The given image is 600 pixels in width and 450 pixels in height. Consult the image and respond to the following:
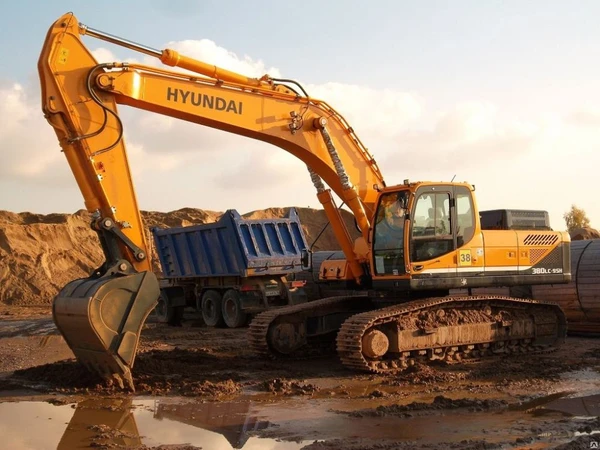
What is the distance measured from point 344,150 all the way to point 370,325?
284 centimetres

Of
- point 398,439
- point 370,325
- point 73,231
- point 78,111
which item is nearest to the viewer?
point 398,439

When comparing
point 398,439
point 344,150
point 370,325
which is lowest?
point 398,439

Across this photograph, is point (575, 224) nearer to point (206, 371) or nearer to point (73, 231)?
point (73, 231)

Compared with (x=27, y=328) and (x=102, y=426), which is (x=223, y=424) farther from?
(x=27, y=328)

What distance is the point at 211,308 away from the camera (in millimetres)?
18938

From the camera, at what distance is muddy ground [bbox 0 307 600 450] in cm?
721

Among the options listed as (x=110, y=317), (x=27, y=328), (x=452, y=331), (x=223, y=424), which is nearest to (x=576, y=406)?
(x=452, y=331)

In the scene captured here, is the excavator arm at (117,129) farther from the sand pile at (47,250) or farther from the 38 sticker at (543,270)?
the sand pile at (47,250)

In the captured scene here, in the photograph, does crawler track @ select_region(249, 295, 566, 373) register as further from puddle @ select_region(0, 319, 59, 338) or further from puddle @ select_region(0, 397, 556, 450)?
puddle @ select_region(0, 319, 59, 338)

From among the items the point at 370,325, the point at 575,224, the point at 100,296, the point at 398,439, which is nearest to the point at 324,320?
the point at 370,325

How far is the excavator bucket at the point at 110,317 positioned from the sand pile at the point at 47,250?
72.7 feet

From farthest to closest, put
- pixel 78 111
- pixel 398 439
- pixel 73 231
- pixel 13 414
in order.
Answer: pixel 73 231, pixel 78 111, pixel 13 414, pixel 398 439

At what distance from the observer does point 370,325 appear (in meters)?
10.6

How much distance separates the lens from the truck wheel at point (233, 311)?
58.4 feet
